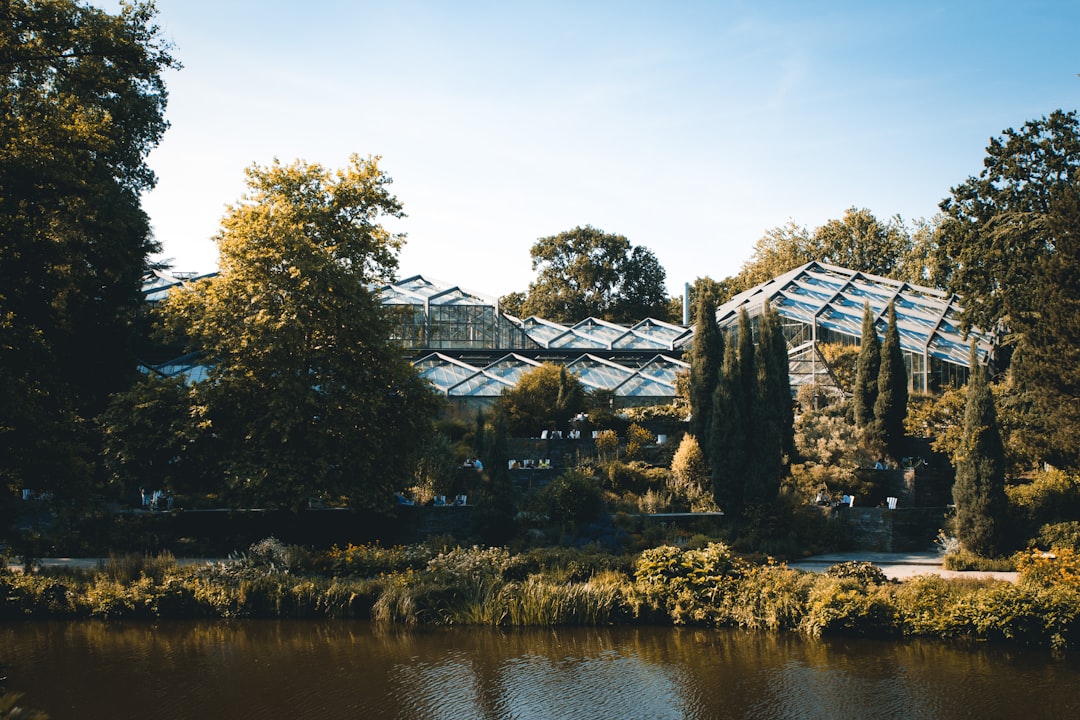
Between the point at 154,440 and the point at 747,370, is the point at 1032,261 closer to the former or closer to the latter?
the point at 747,370

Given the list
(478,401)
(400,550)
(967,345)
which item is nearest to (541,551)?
(400,550)

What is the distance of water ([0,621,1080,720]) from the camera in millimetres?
11289

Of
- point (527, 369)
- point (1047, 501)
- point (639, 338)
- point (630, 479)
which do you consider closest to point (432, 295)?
point (527, 369)

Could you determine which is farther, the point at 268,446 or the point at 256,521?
the point at 256,521

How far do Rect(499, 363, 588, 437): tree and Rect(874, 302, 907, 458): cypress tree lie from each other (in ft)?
30.4

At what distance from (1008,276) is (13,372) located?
25.1m

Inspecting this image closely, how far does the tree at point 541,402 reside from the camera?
2869cm

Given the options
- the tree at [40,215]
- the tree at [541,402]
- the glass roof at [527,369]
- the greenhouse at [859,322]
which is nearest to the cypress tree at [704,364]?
the tree at [541,402]

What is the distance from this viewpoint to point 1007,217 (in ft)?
85.8

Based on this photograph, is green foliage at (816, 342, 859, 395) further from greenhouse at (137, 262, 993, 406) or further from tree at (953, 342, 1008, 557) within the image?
tree at (953, 342, 1008, 557)

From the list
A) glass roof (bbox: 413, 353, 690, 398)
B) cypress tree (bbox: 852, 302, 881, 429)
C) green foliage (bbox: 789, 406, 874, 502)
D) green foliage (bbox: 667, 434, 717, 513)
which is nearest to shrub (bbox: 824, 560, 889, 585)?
green foliage (bbox: 789, 406, 874, 502)

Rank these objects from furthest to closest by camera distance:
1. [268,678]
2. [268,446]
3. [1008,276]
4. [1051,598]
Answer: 1. [1008,276]
2. [268,446]
3. [1051,598]
4. [268,678]

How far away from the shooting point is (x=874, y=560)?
1977 centimetres

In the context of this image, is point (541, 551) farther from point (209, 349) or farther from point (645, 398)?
point (645, 398)
